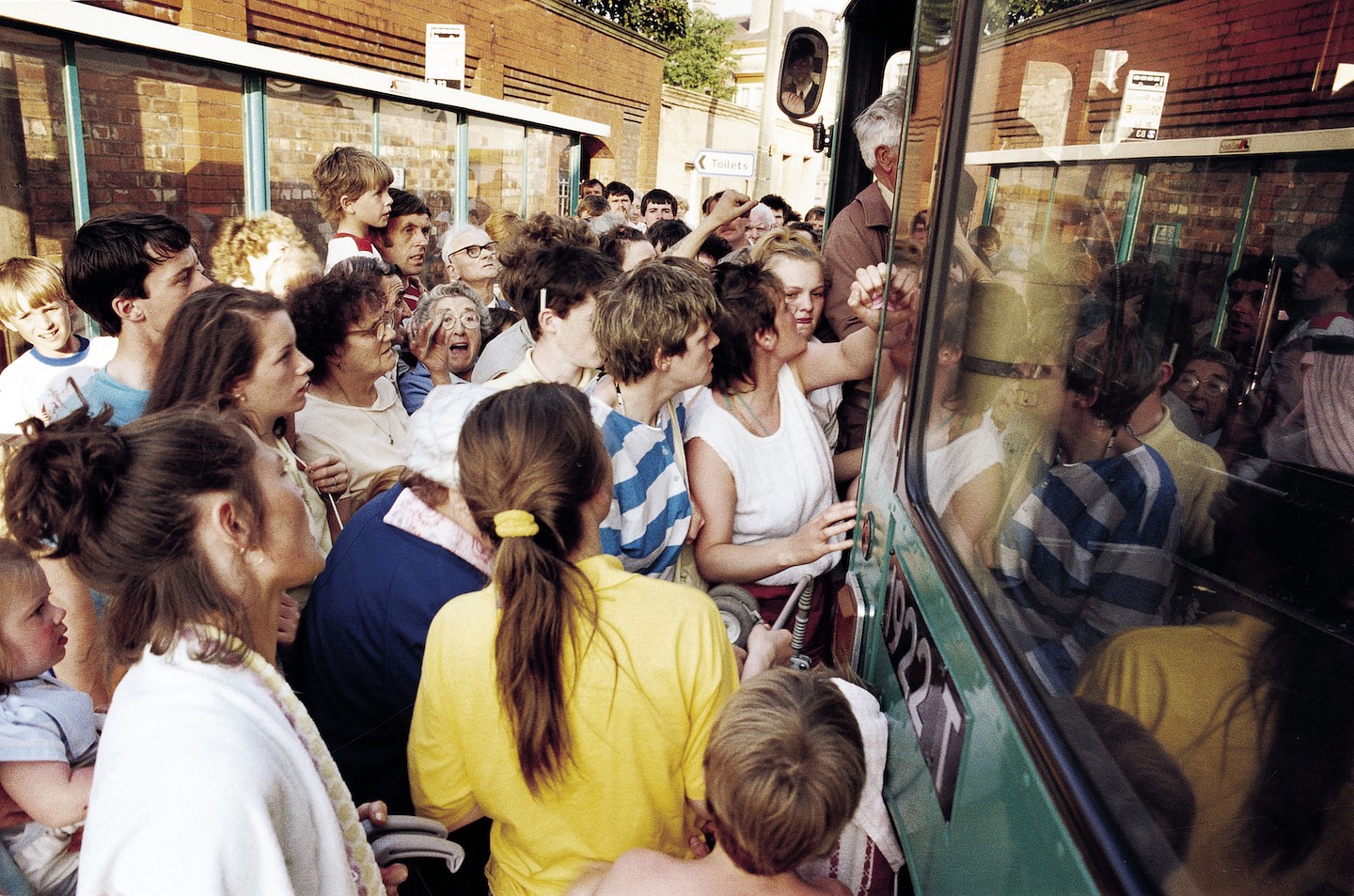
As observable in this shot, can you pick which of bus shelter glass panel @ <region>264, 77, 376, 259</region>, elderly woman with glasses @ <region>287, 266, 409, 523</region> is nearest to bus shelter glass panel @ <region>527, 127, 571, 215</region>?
bus shelter glass panel @ <region>264, 77, 376, 259</region>

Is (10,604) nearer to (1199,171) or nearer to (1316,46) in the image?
(1199,171)

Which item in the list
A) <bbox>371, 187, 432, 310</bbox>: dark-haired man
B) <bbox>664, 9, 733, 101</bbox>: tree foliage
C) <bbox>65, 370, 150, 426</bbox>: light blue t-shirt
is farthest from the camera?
<bbox>664, 9, 733, 101</bbox>: tree foliage

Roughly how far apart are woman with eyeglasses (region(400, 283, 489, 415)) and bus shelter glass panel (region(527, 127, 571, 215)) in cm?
735

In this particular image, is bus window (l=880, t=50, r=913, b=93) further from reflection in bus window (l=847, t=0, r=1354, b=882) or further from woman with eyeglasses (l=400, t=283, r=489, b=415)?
woman with eyeglasses (l=400, t=283, r=489, b=415)

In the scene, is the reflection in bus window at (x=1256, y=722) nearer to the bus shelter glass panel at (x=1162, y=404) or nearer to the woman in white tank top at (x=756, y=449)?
the bus shelter glass panel at (x=1162, y=404)

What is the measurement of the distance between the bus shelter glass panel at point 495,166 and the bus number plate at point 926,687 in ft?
26.5

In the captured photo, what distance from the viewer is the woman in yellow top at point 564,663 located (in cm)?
148

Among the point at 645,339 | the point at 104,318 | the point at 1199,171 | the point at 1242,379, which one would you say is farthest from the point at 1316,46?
the point at 104,318

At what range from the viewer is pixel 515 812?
161 cm

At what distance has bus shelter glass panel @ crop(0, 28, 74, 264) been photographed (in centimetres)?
470

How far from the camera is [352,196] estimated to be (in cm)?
453

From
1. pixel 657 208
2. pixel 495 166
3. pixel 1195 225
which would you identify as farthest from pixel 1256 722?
pixel 495 166

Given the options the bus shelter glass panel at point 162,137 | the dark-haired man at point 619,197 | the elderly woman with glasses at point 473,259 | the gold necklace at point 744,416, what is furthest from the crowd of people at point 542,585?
the dark-haired man at point 619,197

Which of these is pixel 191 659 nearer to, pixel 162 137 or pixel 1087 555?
pixel 1087 555
